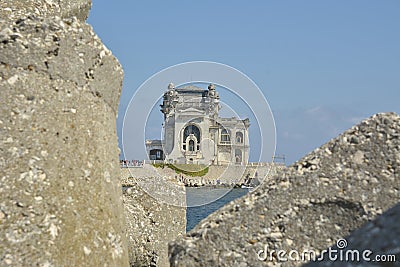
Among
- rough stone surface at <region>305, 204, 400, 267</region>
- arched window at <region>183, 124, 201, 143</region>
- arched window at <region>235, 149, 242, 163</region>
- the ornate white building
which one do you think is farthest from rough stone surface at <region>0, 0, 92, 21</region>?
arched window at <region>183, 124, 201, 143</region>

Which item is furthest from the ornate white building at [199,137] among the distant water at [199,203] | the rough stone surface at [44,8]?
the rough stone surface at [44,8]

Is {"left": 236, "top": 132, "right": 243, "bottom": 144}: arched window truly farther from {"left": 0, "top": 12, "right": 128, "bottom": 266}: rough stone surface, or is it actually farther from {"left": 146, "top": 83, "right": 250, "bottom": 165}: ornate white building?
{"left": 0, "top": 12, "right": 128, "bottom": 266}: rough stone surface

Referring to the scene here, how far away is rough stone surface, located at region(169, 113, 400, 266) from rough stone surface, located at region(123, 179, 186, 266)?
2.90m

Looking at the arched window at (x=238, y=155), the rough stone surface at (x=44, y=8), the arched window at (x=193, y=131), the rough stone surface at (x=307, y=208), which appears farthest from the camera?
the arched window at (x=193, y=131)

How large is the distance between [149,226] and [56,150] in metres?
3.90

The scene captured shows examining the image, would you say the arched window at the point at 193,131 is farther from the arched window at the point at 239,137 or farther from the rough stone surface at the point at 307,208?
the rough stone surface at the point at 307,208

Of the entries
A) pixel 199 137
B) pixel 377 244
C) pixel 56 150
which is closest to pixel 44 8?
pixel 56 150

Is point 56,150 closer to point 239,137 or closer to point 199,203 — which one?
point 199,203

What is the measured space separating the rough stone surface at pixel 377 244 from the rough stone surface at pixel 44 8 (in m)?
4.09

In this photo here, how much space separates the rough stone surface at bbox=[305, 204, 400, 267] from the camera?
103 inches

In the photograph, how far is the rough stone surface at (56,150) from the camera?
4016mm

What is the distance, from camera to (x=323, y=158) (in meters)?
4.58

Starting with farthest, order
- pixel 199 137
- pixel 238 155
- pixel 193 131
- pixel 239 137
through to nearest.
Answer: pixel 193 131 → pixel 199 137 → pixel 238 155 → pixel 239 137

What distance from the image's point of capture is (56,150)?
13.9 feet
